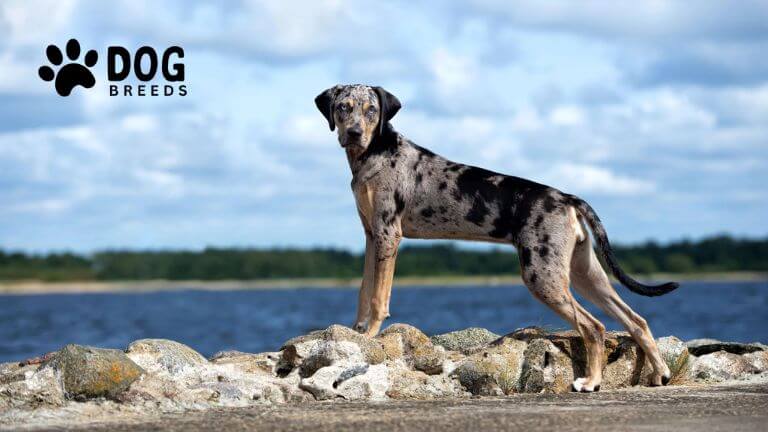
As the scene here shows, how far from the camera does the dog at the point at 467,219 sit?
11914 mm

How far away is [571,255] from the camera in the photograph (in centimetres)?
1214

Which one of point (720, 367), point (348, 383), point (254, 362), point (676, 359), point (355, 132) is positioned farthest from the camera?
point (720, 367)

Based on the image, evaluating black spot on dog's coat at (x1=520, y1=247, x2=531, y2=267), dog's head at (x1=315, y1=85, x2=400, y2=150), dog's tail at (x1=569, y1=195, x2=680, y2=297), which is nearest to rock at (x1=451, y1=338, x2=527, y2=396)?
black spot on dog's coat at (x1=520, y1=247, x2=531, y2=267)

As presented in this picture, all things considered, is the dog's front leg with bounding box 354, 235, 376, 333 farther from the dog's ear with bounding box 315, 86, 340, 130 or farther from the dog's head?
the dog's ear with bounding box 315, 86, 340, 130

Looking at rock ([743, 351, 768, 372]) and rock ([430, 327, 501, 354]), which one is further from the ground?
rock ([430, 327, 501, 354])

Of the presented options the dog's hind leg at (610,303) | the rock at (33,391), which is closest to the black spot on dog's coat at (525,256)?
the dog's hind leg at (610,303)

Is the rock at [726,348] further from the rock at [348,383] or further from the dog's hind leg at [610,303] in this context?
the rock at [348,383]

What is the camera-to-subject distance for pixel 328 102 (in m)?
12.6

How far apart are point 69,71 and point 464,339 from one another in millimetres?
10776

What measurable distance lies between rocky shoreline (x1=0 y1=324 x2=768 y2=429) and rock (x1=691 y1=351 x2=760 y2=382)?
1 centimetres

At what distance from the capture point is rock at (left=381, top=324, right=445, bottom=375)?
1196cm

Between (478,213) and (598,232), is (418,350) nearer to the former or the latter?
Answer: (478,213)

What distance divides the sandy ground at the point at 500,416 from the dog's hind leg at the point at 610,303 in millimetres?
1075

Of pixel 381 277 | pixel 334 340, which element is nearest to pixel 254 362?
pixel 334 340
